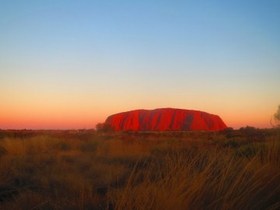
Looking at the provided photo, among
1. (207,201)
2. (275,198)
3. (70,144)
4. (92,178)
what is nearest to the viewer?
(207,201)

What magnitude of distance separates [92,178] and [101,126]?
71051 mm

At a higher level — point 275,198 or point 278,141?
point 278,141

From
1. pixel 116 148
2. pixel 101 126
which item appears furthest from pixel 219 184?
pixel 101 126

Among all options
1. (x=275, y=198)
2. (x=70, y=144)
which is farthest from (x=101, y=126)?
(x=275, y=198)

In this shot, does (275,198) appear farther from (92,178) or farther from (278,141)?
(92,178)

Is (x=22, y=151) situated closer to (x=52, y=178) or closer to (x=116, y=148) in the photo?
(x=116, y=148)

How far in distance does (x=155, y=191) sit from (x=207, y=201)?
2.31ft

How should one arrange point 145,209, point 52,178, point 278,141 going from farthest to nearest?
point 52,178 < point 278,141 < point 145,209

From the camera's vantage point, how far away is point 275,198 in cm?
560

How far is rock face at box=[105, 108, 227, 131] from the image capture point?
414ft

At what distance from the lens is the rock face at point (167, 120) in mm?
126188

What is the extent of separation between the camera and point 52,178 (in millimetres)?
10562

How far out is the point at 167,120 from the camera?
129 meters

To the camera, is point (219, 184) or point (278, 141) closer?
point (219, 184)
